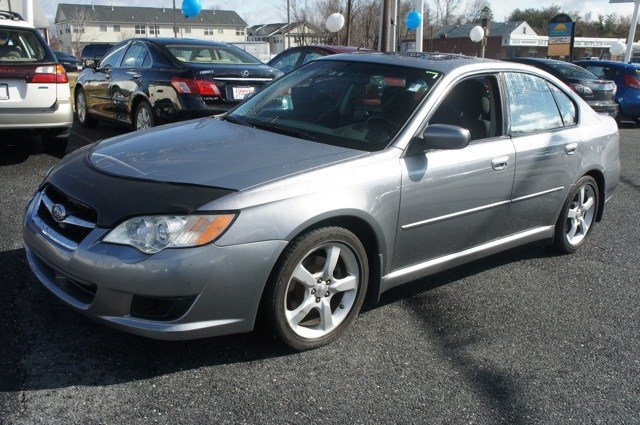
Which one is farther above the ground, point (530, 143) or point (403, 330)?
point (530, 143)

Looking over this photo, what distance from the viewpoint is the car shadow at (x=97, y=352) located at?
2941mm

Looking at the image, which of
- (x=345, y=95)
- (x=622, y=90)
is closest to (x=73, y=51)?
(x=622, y=90)

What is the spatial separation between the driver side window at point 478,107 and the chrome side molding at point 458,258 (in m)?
0.74

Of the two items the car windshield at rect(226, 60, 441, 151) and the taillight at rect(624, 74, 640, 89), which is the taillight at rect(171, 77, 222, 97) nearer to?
the car windshield at rect(226, 60, 441, 151)

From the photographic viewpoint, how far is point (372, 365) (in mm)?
3215

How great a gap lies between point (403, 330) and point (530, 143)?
1672mm

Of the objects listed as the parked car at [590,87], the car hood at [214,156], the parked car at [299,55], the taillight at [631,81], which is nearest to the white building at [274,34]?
the taillight at [631,81]

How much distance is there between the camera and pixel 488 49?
76.9 metres

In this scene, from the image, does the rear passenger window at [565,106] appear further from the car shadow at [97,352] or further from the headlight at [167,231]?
the headlight at [167,231]

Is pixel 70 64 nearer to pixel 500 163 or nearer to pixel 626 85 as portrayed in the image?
pixel 500 163

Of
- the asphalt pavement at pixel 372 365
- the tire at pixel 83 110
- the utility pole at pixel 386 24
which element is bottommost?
the asphalt pavement at pixel 372 365

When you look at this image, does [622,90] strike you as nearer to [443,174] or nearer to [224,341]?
[443,174]

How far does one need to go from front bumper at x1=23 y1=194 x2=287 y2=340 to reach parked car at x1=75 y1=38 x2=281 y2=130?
4.08 meters

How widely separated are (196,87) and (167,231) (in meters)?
4.75
